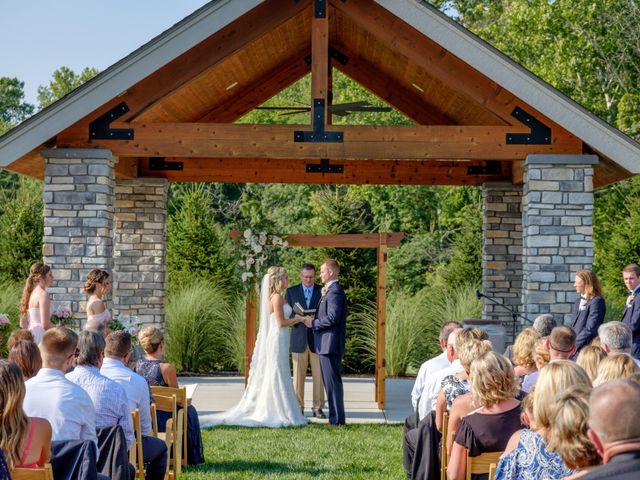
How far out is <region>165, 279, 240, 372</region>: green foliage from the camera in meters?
16.0

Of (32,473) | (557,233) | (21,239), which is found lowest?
(32,473)

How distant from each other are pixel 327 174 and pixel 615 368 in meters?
9.68

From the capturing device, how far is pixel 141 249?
14.5m

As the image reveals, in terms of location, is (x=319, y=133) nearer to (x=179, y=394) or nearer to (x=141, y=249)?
(x=179, y=394)

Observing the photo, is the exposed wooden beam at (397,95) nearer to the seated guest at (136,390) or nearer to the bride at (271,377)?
the bride at (271,377)

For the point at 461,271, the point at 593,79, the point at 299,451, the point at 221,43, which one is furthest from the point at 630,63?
the point at 299,451

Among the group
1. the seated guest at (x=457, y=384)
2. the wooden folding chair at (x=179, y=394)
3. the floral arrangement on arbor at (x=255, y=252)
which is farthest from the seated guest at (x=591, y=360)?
the floral arrangement on arbor at (x=255, y=252)

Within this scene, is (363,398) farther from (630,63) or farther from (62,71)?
(62,71)

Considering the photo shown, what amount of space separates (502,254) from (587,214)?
3524 millimetres

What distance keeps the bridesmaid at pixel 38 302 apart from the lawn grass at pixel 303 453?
76.7 inches

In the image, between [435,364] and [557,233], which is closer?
[435,364]

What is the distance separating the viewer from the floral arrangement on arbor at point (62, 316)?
10352 millimetres

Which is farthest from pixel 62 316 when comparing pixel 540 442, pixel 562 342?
pixel 540 442

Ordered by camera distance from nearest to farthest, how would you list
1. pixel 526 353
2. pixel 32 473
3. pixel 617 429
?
pixel 617 429
pixel 32 473
pixel 526 353
